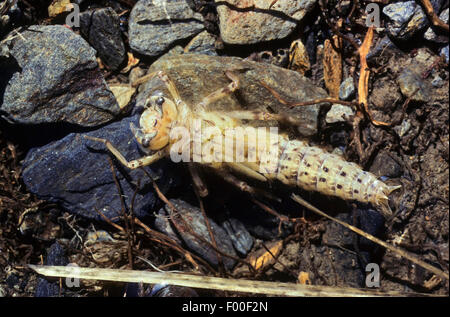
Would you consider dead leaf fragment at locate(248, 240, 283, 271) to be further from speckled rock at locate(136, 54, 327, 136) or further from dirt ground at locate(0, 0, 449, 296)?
speckled rock at locate(136, 54, 327, 136)

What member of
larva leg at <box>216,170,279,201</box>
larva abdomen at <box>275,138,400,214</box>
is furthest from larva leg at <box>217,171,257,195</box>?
larva abdomen at <box>275,138,400,214</box>

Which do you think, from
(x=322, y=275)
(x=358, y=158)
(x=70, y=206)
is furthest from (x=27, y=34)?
(x=322, y=275)

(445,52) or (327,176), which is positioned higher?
(445,52)

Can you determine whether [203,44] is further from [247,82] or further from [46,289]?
[46,289]

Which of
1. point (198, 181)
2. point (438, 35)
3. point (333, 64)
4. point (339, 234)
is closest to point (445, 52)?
point (438, 35)

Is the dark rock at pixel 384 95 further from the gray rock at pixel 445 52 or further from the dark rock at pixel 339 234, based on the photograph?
the dark rock at pixel 339 234

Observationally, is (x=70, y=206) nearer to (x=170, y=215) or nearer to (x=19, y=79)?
(x=170, y=215)

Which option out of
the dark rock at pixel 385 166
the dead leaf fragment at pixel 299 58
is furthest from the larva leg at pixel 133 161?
Answer: the dark rock at pixel 385 166
